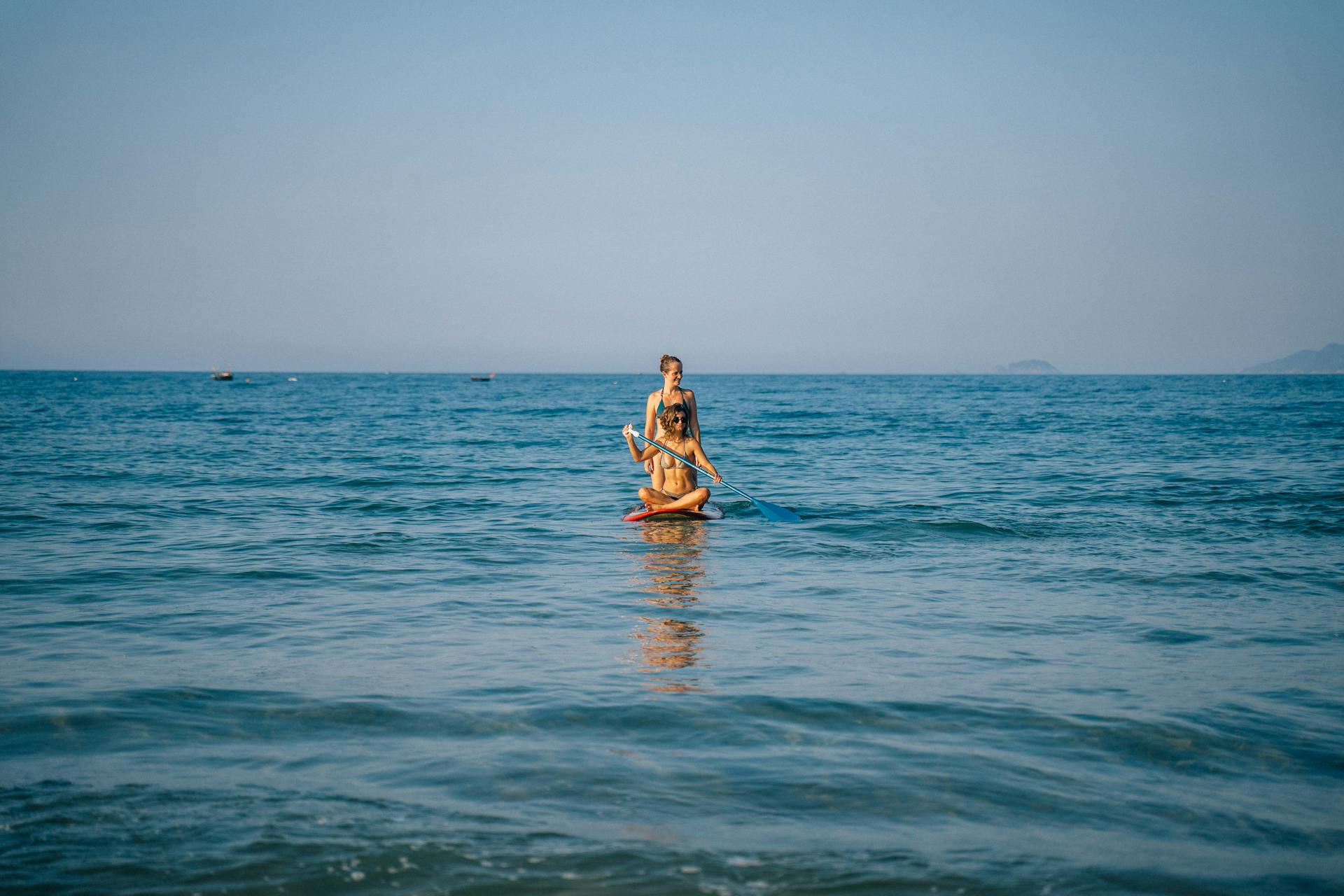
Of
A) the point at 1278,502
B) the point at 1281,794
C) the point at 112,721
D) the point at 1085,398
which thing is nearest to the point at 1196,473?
the point at 1278,502

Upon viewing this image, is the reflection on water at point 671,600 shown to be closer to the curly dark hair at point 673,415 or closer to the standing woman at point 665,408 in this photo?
the standing woman at point 665,408

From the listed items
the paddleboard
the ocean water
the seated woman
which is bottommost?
the ocean water

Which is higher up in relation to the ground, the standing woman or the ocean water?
the standing woman

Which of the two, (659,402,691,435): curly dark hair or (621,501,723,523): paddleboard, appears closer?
(621,501,723,523): paddleboard

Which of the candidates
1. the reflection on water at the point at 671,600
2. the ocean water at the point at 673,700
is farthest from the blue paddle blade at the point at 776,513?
the reflection on water at the point at 671,600

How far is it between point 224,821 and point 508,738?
1.49m

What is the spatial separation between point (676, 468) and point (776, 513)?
5.33 feet

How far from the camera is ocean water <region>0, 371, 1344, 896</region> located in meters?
3.92

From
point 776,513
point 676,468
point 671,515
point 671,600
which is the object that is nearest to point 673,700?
point 671,600

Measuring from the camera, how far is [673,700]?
5816mm

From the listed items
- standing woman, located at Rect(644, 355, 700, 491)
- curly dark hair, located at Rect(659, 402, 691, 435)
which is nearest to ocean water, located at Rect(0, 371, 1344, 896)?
standing woman, located at Rect(644, 355, 700, 491)

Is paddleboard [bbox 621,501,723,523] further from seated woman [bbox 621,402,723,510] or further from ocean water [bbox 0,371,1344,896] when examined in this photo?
ocean water [bbox 0,371,1344,896]

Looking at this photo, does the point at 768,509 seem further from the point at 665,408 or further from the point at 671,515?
the point at 665,408

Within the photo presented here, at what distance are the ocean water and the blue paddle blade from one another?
2.45 feet
